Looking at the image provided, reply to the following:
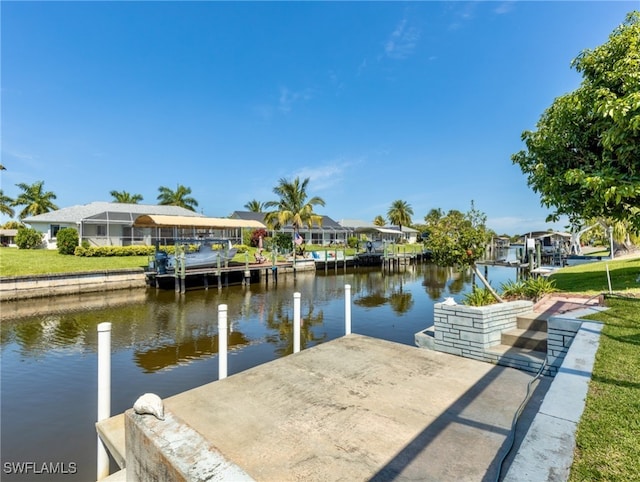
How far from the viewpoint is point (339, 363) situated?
5.23 metres

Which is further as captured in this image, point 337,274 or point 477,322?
point 337,274

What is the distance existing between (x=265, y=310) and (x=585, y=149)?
1148cm

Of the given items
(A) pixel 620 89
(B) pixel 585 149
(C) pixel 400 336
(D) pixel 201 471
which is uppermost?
(A) pixel 620 89

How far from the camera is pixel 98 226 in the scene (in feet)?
89.4

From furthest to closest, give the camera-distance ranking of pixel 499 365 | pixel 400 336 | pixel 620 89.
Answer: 1. pixel 400 336
2. pixel 620 89
3. pixel 499 365

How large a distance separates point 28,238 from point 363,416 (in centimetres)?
3423

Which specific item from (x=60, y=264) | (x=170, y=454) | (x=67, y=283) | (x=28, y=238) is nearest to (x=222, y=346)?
(x=170, y=454)

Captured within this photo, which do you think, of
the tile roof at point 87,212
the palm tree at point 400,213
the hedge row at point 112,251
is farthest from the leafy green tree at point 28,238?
the palm tree at point 400,213

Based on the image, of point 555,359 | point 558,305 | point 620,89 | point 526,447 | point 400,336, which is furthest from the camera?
point 400,336

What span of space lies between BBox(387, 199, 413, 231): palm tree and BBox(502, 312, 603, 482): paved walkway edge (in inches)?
2149

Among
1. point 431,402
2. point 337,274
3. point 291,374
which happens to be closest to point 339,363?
point 291,374

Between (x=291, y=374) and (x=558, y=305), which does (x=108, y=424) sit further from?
(x=558, y=305)

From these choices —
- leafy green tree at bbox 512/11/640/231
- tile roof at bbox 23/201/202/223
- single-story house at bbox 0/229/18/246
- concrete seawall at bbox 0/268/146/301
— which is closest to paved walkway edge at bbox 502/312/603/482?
leafy green tree at bbox 512/11/640/231

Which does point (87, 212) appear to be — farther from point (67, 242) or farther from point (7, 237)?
point (7, 237)
